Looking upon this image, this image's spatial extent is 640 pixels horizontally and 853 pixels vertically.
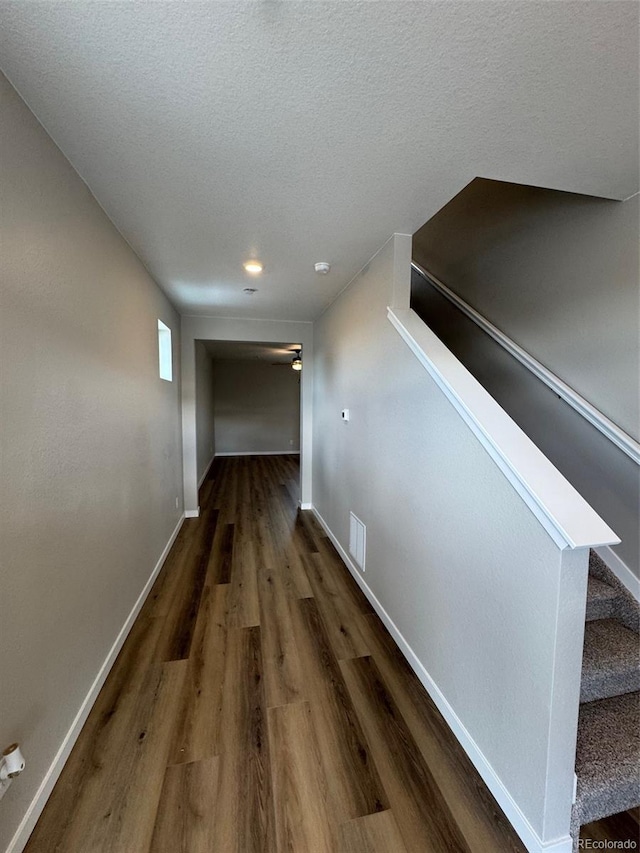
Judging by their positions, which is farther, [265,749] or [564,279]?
[564,279]

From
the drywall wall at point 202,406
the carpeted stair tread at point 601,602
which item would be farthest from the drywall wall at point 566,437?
the drywall wall at point 202,406

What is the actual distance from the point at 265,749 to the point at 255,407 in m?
6.84

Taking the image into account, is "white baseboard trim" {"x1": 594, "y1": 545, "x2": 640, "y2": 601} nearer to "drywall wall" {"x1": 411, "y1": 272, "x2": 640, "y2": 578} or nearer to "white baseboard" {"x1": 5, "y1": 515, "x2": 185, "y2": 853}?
"drywall wall" {"x1": 411, "y1": 272, "x2": 640, "y2": 578}

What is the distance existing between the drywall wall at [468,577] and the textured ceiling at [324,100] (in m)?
0.77

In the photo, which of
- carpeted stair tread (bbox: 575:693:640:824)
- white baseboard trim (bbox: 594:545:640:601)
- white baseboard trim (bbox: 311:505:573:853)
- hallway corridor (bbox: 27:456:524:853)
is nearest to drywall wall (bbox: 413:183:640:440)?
white baseboard trim (bbox: 594:545:640:601)

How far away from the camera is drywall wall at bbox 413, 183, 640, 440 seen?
161 centimetres

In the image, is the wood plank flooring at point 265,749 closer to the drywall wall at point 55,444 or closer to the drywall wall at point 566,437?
the drywall wall at point 55,444

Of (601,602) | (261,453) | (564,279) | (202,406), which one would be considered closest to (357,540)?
(601,602)

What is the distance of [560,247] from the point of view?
1900 millimetres

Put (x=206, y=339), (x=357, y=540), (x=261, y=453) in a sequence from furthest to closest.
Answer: (x=261, y=453), (x=206, y=339), (x=357, y=540)

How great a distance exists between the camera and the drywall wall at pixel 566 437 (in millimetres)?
1668

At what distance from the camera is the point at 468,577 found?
1.33 meters

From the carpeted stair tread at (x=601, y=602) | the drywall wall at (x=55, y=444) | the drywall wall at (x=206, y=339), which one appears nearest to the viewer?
the drywall wall at (x=55, y=444)

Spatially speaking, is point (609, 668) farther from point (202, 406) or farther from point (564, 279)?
point (202, 406)
